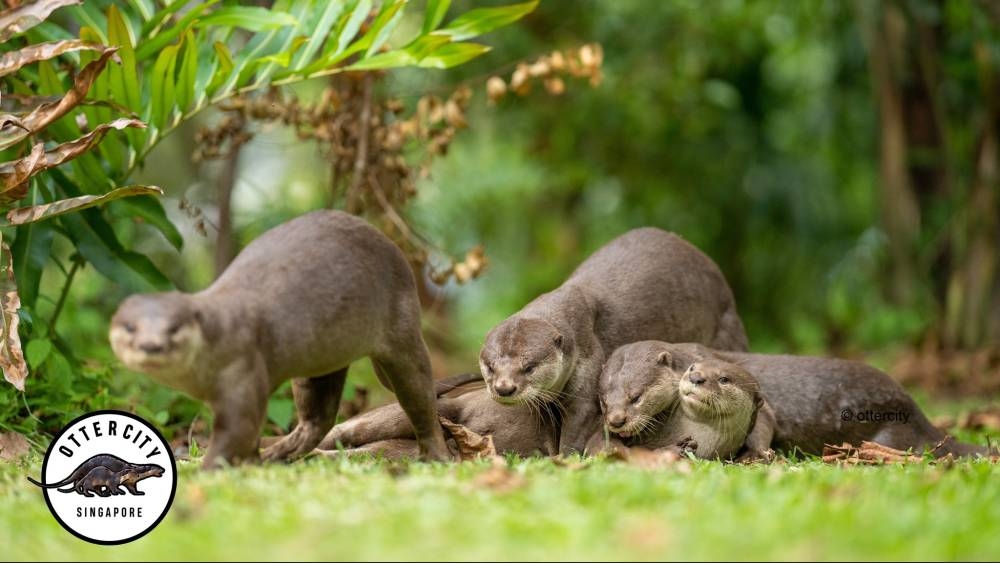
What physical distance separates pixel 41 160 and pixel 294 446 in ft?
4.78

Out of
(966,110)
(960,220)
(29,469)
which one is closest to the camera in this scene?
(29,469)

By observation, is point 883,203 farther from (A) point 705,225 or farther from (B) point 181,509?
(B) point 181,509

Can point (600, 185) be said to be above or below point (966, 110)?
below

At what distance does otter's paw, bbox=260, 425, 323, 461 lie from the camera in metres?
4.41

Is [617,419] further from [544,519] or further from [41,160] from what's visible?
[41,160]

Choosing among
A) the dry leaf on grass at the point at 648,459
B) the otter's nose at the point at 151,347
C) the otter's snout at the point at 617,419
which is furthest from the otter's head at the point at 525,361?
the otter's nose at the point at 151,347

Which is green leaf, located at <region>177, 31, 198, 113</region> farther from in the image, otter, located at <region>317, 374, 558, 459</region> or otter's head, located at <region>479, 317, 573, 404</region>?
otter's head, located at <region>479, 317, 573, 404</region>

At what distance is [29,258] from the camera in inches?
205

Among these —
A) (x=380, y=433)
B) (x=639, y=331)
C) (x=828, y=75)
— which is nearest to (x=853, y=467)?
(x=639, y=331)

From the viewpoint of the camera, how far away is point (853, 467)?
4.48 m

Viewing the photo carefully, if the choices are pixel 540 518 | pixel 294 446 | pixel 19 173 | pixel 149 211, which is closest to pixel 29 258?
Result: pixel 149 211

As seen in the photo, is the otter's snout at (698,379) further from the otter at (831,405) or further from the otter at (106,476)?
the otter at (106,476)

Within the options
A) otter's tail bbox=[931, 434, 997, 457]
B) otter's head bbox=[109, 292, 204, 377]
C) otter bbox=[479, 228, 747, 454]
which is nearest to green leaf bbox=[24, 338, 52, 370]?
otter's head bbox=[109, 292, 204, 377]

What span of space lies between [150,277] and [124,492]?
205 cm
